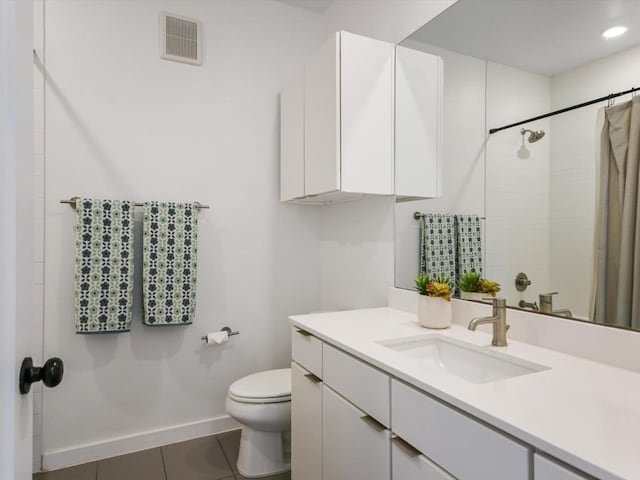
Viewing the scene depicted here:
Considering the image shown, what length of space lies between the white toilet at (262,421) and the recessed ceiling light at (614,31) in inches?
75.1

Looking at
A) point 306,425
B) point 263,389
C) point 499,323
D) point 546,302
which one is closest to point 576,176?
point 546,302

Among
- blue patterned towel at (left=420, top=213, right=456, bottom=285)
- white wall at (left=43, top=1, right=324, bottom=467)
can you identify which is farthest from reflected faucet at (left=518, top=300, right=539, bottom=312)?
white wall at (left=43, top=1, right=324, bottom=467)

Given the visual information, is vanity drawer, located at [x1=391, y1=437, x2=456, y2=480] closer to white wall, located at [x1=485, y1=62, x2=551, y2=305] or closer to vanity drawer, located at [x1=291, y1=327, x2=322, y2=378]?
vanity drawer, located at [x1=291, y1=327, x2=322, y2=378]

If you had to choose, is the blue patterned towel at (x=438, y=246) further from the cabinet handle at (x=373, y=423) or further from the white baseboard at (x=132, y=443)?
the white baseboard at (x=132, y=443)

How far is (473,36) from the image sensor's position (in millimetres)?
1598

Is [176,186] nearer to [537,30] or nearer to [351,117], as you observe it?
[351,117]

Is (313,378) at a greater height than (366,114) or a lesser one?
lesser

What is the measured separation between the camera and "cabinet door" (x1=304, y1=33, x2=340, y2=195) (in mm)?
1840

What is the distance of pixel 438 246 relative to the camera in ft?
5.82

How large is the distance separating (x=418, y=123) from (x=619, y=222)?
99cm

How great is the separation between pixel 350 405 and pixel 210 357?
1362 millimetres

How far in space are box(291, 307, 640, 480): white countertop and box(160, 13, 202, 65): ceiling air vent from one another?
6.37 feet

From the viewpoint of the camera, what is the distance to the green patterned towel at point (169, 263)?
2.11 meters

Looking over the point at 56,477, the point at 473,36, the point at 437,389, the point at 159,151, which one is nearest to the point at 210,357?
the point at 56,477
